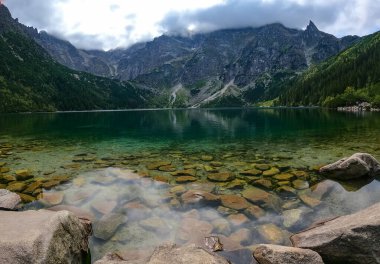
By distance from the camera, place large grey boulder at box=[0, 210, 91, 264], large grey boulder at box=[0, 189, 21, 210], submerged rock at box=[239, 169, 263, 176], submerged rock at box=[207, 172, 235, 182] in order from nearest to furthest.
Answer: large grey boulder at box=[0, 210, 91, 264], large grey boulder at box=[0, 189, 21, 210], submerged rock at box=[207, 172, 235, 182], submerged rock at box=[239, 169, 263, 176]

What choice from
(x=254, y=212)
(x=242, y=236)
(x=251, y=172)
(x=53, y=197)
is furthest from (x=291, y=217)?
(x=53, y=197)

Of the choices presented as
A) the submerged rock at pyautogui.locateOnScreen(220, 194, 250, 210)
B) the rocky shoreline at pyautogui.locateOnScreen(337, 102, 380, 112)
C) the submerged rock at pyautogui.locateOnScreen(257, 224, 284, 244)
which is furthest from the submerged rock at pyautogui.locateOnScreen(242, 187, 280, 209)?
the rocky shoreline at pyautogui.locateOnScreen(337, 102, 380, 112)

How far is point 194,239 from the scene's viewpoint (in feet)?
47.0

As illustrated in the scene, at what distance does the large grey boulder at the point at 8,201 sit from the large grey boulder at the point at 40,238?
478 centimetres

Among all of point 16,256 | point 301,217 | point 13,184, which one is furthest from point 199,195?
point 13,184

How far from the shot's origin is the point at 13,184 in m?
23.5

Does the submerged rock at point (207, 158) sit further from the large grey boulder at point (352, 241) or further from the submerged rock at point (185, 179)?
the large grey boulder at point (352, 241)

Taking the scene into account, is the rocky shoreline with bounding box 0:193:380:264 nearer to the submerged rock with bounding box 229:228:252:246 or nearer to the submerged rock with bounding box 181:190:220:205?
the submerged rock with bounding box 229:228:252:246

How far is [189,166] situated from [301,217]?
14.0 m

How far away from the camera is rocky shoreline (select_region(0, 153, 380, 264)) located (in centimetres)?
1000

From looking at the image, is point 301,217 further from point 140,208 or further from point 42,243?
point 42,243

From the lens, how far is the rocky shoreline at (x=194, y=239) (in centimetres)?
1000

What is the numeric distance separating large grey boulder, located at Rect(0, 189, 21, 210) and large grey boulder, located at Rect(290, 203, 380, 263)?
1525 centimetres

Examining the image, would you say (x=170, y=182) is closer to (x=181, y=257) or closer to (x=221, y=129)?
(x=181, y=257)
